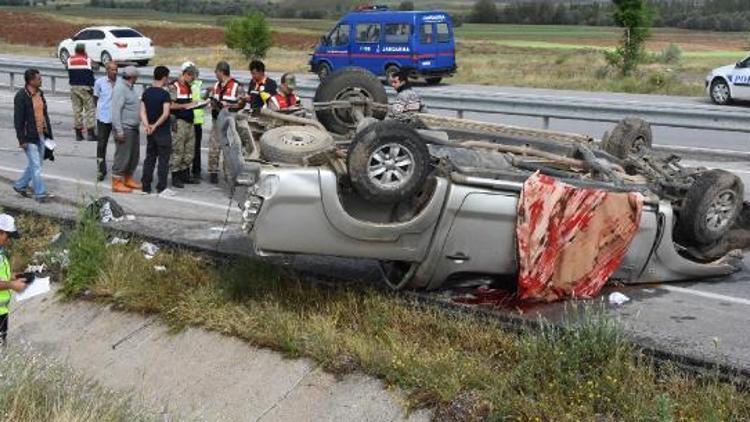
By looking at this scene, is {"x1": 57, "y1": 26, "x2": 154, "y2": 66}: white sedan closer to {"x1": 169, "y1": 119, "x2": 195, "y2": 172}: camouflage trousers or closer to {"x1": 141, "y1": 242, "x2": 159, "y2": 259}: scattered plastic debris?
{"x1": 169, "y1": 119, "x2": 195, "y2": 172}: camouflage trousers

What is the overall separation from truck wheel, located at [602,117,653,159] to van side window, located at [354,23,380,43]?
777 inches

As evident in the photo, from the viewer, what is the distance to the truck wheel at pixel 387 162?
22.4 feet

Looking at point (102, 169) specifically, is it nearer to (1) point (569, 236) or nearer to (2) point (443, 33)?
(1) point (569, 236)

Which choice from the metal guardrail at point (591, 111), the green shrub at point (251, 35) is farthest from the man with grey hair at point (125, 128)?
→ the green shrub at point (251, 35)

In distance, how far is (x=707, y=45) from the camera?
58.2m

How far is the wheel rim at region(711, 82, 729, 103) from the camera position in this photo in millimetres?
23656

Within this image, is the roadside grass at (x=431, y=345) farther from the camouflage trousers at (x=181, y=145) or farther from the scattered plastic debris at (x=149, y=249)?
the camouflage trousers at (x=181, y=145)

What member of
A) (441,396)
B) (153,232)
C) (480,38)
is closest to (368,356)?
(441,396)

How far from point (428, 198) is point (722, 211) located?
8.35 feet

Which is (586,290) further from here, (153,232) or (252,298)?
(153,232)

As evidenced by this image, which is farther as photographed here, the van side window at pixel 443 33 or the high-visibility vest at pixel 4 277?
the van side window at pixel 443 33

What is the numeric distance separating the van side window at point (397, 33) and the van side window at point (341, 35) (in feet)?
4.60

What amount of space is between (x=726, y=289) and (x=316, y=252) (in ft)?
11.4

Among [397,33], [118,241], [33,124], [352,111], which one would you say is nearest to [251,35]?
[397,33]
